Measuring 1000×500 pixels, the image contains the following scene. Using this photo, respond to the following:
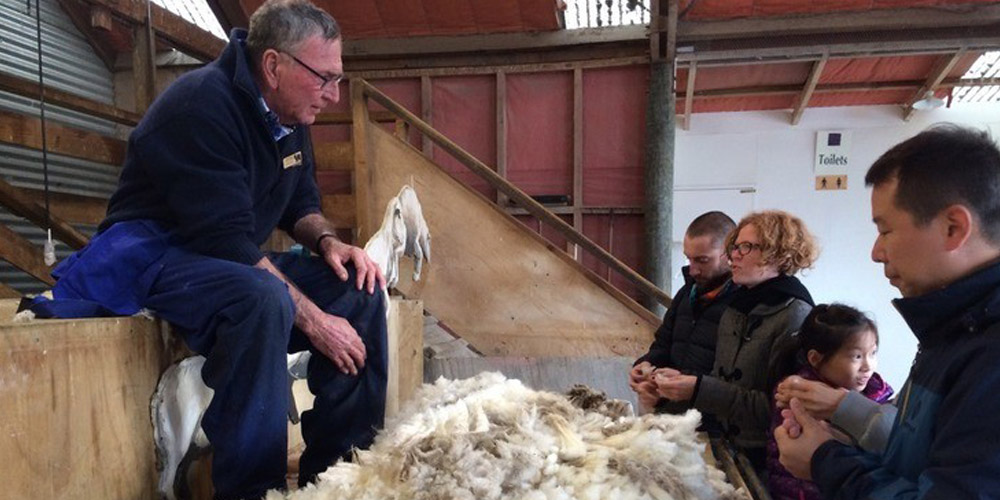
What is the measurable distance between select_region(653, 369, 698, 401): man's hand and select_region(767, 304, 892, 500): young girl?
25cm

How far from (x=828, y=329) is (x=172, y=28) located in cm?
498

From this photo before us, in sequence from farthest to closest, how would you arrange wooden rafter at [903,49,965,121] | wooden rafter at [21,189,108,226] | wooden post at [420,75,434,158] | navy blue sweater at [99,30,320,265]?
wooden post at [420,75,434,158] < wooden rafter at [903,49,965,121] < wooden rafter at [21,189,108,226] < navy blue sweater at [99,30,320,265]

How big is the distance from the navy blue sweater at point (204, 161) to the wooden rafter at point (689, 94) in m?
4.30

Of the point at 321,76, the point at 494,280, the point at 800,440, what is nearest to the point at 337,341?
the point at 321,76

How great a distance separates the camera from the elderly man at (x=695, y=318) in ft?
6.63

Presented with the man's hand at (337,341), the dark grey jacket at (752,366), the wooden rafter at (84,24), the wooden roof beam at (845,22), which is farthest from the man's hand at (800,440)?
the wooden rafter at (84,24)

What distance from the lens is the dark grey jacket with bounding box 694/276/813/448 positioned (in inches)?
68.4

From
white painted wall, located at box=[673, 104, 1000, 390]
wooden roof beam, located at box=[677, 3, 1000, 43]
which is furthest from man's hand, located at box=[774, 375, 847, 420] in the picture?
white painted wall, located at box=[673, 104, 1000, 390]

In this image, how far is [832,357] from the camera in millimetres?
1565

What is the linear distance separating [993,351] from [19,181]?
17.4 ft

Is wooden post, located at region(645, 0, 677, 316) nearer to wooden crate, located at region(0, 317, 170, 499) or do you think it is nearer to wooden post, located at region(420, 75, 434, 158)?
wooden post, located at region(420, 75, 434, 158)

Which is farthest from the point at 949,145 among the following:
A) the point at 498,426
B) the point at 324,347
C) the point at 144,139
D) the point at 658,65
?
the point at 658,65

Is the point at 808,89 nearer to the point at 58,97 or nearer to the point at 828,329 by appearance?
the point at 828,329

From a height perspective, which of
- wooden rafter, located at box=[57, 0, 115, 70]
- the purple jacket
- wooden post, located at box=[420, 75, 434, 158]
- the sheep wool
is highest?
wooden rafter, located at box=[57, 0, 115, 70]
